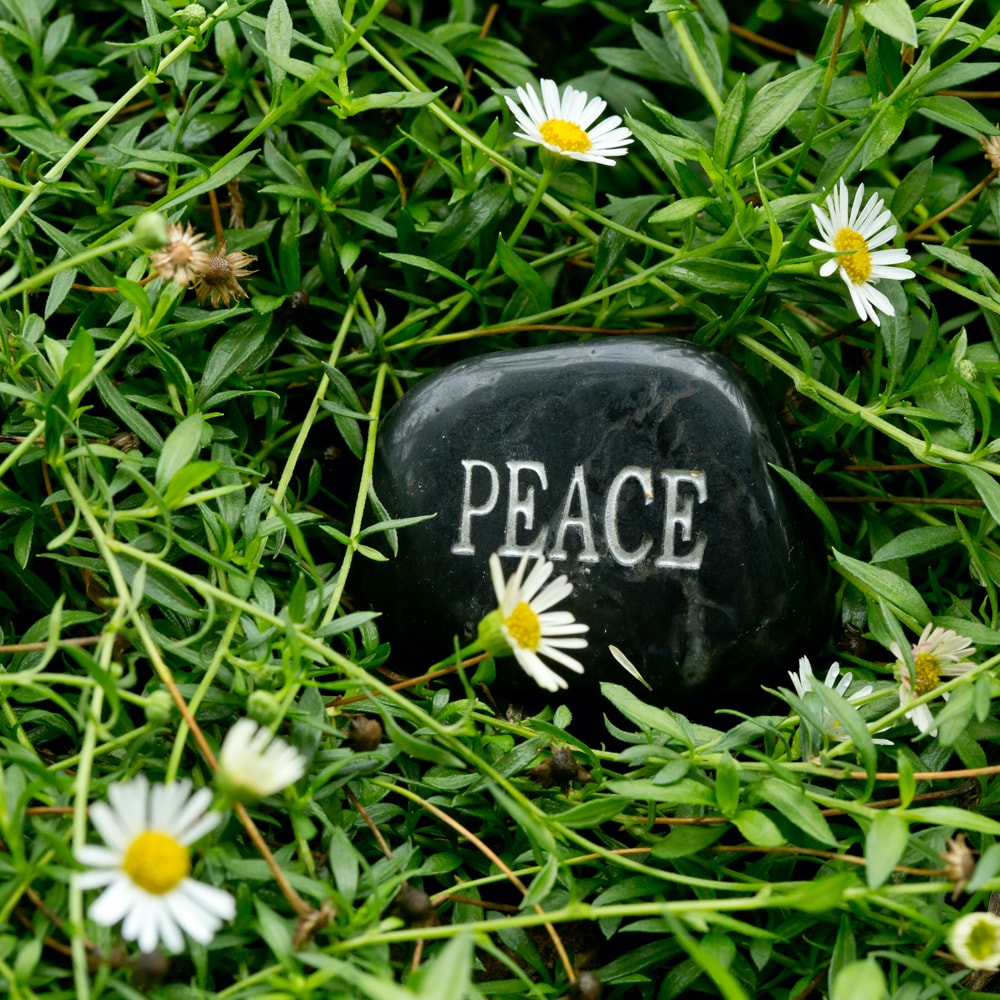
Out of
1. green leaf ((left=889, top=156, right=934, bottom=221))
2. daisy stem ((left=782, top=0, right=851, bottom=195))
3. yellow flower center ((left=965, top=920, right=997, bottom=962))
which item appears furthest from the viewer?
green leaf ((left=889, top=156, right=934, bottom=221))

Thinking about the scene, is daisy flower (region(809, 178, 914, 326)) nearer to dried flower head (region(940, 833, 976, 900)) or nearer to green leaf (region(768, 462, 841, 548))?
green leaf (region(768, 462, 841, 548))

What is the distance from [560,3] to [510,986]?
1.09 m

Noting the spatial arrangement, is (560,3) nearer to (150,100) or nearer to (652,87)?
(652,87)

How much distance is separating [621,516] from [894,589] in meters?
0.26

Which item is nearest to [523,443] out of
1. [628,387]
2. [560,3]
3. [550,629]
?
[628,387]

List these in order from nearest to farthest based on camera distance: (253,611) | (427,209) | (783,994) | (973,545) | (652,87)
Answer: (253,611) → (783,994) → (973,545) → (427,209) → (652,87)

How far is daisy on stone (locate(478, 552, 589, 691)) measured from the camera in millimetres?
866

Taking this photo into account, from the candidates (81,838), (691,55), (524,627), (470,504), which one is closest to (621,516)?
(470,504)

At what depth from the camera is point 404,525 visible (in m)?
1.08

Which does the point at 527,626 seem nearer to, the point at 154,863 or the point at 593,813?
the point at 593,813

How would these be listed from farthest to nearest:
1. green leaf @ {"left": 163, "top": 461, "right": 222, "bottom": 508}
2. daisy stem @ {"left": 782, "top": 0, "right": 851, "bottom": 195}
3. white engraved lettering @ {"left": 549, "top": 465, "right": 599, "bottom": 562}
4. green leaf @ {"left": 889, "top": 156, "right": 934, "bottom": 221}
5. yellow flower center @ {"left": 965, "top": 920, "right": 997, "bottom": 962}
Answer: green leaf @ {"left": 889, "top": 156, "right": 934, "bottom": 221} < white engraved lettering @ {"left": 549, "top": 465, "right": 599, "bottom": 562} < daisy stem @ {"left": 782, "top": 0, "right": 851, "bottom": 195} < green leaf @ {"left": 163, "top": 461, "right": 222, "bottom": 508} < yellow flower center @ {"left": 965, "top": 920, "right": 997, "bottom": 962}

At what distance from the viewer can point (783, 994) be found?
3.27 feet

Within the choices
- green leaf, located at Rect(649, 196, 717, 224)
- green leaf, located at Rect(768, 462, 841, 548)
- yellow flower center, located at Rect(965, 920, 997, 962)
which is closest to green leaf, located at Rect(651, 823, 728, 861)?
yellow flower center, located at Rect(965, 920, 997, 962)

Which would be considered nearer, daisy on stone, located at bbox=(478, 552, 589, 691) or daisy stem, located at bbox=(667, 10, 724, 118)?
daisy on stone, located at bbox=(478, 552, 589, 691)
